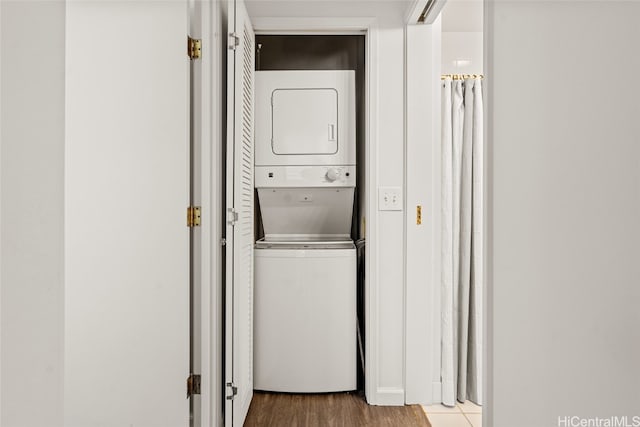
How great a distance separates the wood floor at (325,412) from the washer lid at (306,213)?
944mm

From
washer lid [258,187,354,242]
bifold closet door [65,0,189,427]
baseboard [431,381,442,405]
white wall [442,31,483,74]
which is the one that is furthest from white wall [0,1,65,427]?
white wall [442,31,483,74]

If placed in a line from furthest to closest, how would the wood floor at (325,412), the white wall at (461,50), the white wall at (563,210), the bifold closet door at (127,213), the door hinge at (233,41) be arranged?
the white wall at (461,50) < the wood floor at (325,412) < the door hinge at (233,41) < the bifold closet door at (127,213) < the white wall at (563,210)

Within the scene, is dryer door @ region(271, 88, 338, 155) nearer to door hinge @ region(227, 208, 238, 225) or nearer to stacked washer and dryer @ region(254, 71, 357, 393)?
stacked washer and dryer @ region(254, 71, 357, 393)

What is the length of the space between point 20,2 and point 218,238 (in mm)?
1375

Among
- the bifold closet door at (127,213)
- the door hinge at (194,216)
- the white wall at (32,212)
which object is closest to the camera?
the white wall at (32,212)

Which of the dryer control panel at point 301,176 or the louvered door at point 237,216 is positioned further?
the dryer control panel at point 301,176

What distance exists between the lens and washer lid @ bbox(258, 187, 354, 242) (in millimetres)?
2604

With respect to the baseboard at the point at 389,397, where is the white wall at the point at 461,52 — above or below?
above

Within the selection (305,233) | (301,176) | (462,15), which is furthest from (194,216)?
(462,15)

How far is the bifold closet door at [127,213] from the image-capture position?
1597 mm

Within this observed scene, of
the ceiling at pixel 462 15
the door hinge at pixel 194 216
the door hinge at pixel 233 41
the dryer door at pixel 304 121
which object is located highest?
the ceiling at pixel 462 15

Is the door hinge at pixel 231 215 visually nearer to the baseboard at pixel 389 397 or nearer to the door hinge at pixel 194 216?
the door hinge at pixel 194 216

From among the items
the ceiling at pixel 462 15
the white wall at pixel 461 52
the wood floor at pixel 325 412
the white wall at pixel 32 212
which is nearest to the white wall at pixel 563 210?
the white wall at pixel 32 212

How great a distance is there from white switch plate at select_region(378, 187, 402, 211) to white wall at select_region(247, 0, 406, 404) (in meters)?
0.02
